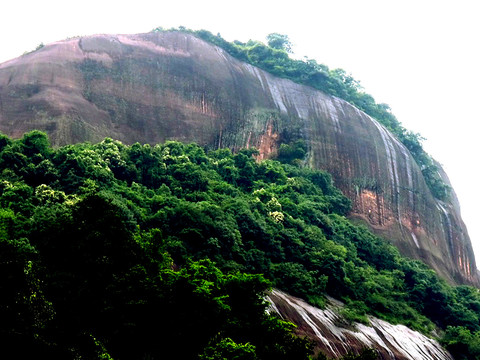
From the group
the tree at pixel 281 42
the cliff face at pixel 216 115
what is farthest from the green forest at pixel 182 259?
the tree at pixel 281 42

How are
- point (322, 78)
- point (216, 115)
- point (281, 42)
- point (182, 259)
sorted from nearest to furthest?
point (182, 259), point (216, 115), point (322, 78), point (281, 42)

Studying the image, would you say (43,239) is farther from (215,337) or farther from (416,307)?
(416,307)

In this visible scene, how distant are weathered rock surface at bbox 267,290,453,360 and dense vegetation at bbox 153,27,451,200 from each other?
22.9 metres

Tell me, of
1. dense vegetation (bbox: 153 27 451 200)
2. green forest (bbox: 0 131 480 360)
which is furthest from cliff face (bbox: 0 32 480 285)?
green forest (bbox: 0 131 480 360)

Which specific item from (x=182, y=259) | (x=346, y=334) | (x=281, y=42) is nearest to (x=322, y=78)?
(x=281, y=42)

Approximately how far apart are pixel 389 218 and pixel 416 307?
989 centimetres

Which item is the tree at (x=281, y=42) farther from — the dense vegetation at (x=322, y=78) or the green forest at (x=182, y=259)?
the green forest at (x=182, y=259)

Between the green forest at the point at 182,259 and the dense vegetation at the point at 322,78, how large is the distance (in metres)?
8.11

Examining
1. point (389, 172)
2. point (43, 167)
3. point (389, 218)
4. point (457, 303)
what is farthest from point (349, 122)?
point (43, 167)

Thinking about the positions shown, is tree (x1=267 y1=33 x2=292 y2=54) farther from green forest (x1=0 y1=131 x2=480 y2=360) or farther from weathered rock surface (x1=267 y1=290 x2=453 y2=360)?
weathered rock surface (x1=267 y1=290 x2=453 y2=360)

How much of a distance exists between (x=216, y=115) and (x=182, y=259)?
A: 62.0 ft

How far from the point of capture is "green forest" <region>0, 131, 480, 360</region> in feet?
42.6

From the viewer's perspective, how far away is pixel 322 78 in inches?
1795

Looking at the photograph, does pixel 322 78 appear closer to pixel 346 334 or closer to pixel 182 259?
pixel 346 334
